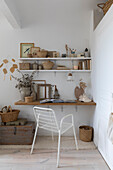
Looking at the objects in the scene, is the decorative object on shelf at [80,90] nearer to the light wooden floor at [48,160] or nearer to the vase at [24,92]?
the vase at [24,92]

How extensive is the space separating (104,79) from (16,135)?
186cm

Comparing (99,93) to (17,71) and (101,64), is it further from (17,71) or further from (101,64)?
(17,71)

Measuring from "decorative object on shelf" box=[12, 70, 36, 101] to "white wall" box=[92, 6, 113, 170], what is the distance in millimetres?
1346

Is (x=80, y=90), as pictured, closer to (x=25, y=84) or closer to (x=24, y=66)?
(x=25, y=84)

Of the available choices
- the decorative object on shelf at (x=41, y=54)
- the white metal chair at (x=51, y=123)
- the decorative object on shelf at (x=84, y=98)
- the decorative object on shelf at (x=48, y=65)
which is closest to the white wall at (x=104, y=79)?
the decorative object on shelf at (x=84, y=98)

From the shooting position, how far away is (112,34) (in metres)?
2.04

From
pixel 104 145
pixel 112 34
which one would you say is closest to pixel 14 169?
pixel 104 145

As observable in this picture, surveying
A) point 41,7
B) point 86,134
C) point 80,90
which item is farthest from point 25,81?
point 86,134

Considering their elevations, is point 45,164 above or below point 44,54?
below

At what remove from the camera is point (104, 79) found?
2.36m

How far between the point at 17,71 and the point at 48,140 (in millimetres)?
1571

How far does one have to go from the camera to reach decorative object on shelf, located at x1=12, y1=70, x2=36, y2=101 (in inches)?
122

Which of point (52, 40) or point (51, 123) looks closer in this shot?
point (51, 123)

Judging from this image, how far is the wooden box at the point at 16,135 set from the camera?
286cm
